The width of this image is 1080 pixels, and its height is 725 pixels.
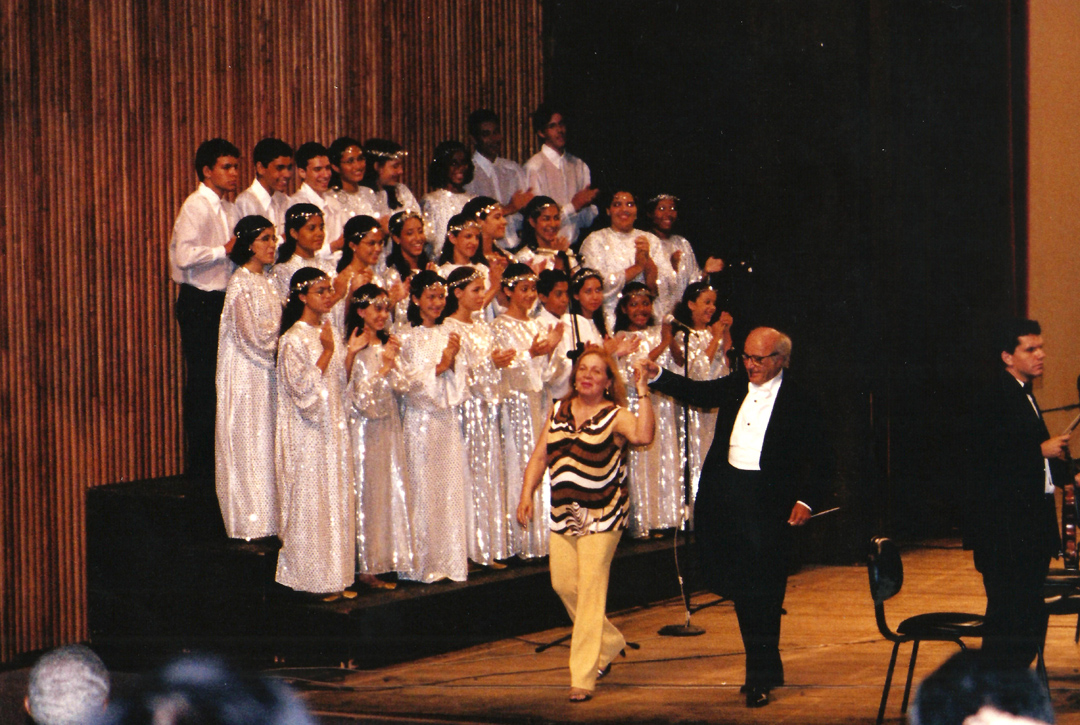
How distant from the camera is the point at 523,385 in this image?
7707 millimetres

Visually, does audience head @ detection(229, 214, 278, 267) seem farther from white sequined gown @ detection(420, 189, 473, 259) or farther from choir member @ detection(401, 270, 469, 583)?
white sequined gown @ detection(420, 189, 473, 259)

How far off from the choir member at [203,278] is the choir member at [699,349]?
2.77 metres

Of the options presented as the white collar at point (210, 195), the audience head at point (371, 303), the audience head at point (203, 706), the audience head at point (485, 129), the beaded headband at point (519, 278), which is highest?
the audience head at point (485, 129)

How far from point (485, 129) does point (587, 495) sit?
4.04 m

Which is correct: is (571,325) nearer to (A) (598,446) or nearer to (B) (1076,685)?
(A) (598,446)

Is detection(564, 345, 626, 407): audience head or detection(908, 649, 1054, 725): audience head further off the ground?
detection(564, 345, 626, 407): audience head

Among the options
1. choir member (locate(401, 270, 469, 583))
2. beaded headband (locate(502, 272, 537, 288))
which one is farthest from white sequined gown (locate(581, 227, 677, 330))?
choir member (locate(401, 270, 469, 583))

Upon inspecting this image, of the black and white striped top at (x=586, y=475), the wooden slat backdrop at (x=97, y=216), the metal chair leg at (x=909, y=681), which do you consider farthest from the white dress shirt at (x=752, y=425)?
the wooden slat backdrop at (x=97, y=216)

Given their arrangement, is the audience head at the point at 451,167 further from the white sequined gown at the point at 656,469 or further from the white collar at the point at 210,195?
the white collar at the point at 210,195

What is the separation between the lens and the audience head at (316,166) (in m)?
7.88

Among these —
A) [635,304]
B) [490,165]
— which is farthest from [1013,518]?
[490,165]

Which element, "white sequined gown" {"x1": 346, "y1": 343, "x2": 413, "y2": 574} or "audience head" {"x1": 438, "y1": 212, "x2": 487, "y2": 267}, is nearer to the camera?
"white sequined gown" {"x1": 346, "y1": 343, "x2": 413, "y2": 574}

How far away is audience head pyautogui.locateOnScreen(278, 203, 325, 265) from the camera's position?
727 centimetres

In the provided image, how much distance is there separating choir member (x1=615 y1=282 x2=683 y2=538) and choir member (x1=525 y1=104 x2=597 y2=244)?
4.11ft
